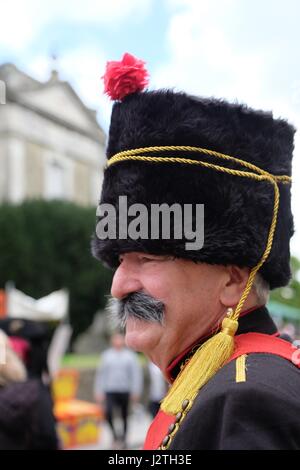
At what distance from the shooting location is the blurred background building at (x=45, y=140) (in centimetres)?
2756

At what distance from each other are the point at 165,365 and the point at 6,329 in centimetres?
352

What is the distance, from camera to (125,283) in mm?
1861

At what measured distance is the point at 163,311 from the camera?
178cm

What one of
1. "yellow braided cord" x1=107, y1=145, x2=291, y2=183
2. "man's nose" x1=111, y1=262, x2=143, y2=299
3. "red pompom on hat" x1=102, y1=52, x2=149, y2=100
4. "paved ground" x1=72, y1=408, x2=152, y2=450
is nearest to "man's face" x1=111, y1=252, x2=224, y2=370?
"man's nose" x1=111, y1=262, x2=143, y2=299

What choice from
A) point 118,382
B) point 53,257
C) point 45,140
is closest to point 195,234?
point 118,382

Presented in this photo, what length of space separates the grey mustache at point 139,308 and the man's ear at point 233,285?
165 mm

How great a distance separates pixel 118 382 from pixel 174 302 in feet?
25.4

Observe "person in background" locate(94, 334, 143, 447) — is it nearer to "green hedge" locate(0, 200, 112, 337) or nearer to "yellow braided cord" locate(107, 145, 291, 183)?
"yellow braided cord" locate(107, 145, 291, 183)

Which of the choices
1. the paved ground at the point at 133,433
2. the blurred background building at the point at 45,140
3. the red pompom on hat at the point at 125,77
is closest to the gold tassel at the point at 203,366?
the red pompom on hat at the point at 125,77

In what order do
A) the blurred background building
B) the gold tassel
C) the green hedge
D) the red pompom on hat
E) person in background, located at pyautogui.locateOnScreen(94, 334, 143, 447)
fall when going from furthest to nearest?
the blurred background building
the green hedge
person in background, located at pyautogui.locateOnScreen(94, 334, 143, 447)
the red pompom on hat
the gold tassel

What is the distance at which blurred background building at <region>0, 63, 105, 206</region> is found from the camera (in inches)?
1085

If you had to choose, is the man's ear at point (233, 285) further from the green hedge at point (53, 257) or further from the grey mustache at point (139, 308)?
the green hedge at point (53, 257)
